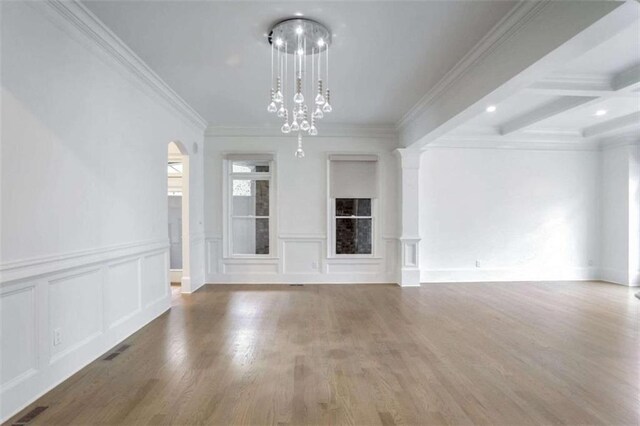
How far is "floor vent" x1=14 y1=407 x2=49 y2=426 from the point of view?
1.93 meters

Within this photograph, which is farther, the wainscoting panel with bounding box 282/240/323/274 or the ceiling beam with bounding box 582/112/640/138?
the wainscoting panel with bounding box 282/240/323/274

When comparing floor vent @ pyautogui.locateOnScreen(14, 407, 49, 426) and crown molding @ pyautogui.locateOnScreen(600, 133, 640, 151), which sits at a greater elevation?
crown molding @ pyautogui.locateOnScreen(600, 133, 640, 151)

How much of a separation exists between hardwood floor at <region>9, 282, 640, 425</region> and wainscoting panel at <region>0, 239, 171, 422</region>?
13 cm

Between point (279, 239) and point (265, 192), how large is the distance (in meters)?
0.91

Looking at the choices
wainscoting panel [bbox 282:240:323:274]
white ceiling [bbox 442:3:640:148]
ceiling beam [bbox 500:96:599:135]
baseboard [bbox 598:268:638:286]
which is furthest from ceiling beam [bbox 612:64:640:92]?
wainscoting panel [bbox 282:240:323:274]

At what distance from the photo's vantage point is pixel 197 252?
5.49m

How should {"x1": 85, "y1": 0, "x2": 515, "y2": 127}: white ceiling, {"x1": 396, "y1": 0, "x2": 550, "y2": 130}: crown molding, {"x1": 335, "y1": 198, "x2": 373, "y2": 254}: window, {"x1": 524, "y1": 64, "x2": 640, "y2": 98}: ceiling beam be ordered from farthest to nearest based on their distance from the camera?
{"x1": 335, "y1": 198, "x2": 373, "y2": 254}: window, {"x1": 524, "y1": 64, "x2": 640, "y2": 98}: ceiling beam, {"x1": 85, "y1": 0, "x2": 515, "y2": 127}: white ceiling, {"x1": 396, "y1": 0, "x2": 550, "y2": 130}: crown molding

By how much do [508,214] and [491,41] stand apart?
4225mm

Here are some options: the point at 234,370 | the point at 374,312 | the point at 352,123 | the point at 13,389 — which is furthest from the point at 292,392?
the point at 352,123

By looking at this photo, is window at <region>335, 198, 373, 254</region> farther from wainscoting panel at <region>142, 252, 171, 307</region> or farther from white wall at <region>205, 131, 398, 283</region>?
wainscoting panel at <region>142, 252, 171, 307</region>

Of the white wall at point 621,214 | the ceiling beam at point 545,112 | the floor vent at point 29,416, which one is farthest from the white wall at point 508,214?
the floor vent at point 29,416

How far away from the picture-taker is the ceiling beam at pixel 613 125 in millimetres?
5046

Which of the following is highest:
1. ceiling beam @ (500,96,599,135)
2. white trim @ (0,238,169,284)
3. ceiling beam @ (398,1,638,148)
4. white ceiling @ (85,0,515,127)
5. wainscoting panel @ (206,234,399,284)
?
white ceiling @ (85,0,515,127)

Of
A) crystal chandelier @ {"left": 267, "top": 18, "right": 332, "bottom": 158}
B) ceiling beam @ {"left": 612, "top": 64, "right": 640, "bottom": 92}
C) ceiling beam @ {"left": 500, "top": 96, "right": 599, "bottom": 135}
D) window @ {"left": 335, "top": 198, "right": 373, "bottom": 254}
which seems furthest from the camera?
window @ {"left": 335, "top": 198, "right": 373, "bottom": 254}
